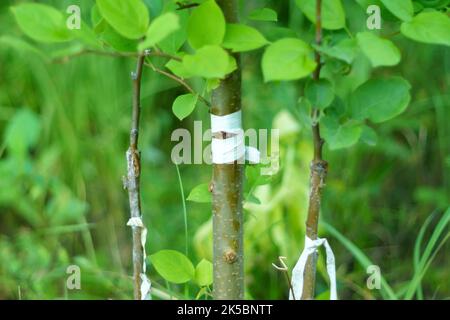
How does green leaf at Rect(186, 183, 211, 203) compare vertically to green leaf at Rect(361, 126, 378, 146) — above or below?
below

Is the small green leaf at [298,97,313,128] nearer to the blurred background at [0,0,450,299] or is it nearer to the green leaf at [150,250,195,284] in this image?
the green leaf at [150,250,195,284]

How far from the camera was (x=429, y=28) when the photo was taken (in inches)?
24.3

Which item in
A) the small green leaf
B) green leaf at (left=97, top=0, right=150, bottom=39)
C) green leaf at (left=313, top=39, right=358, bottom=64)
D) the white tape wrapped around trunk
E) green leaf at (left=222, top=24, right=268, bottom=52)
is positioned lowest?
the white tape wrapped around trunk

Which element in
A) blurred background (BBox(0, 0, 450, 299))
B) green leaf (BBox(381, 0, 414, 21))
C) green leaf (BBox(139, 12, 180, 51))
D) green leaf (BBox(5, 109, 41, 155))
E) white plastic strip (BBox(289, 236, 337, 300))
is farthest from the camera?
green leaf (BBox(5, 109, 41, 155))

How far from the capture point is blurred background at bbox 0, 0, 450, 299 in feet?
4.78

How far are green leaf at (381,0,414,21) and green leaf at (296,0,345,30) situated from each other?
0.04 meters

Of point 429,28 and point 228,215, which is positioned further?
point 228,215

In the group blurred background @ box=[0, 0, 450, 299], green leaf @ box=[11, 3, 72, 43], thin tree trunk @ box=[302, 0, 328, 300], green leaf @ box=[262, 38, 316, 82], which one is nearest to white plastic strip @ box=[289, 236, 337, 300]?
thin tree trunk @ box=[302, 0, 328, 300]

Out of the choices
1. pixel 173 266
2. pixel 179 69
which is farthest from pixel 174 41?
pixel 173 266

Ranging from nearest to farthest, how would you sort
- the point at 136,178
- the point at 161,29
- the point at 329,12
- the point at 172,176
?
the point at 161,29, the point at 329,12, the point at 136,178, the point at 172,176

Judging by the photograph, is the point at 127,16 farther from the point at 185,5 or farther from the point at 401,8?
the point at 401,8

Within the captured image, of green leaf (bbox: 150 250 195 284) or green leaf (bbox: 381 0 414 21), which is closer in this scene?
green leaf (bbox: 381 0 414 21)

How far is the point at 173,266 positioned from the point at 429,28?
0.36m

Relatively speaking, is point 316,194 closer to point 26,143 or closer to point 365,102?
point 365,102
